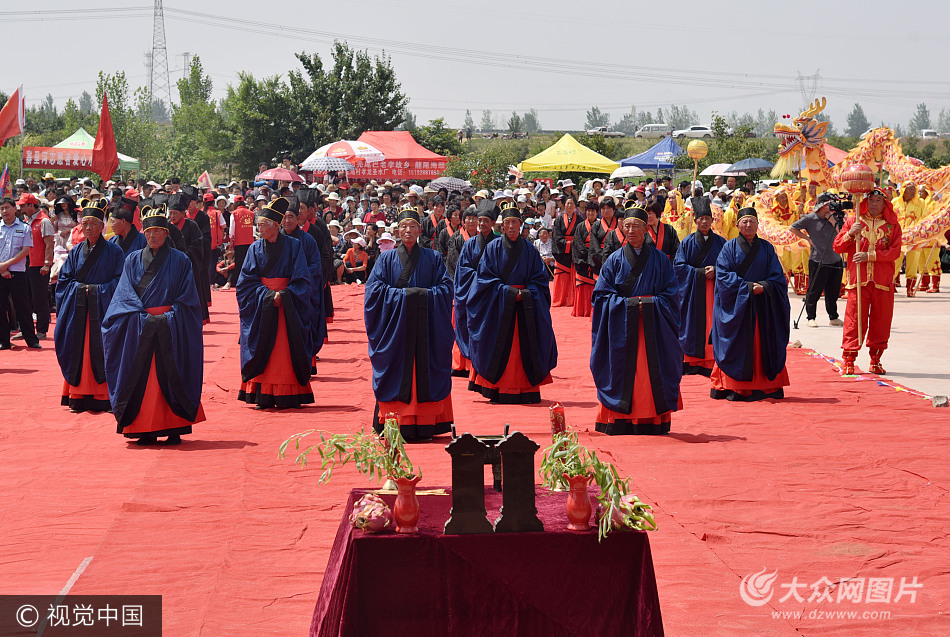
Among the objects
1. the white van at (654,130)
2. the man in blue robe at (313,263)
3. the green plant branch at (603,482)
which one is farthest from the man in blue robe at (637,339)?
the white van at (654,130)

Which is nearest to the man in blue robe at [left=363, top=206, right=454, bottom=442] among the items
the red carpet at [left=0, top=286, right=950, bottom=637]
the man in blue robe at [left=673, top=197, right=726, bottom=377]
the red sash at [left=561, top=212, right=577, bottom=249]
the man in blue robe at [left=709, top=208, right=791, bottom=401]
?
→ the red carpet at [left=0, top=286, right=950, bottom=637]

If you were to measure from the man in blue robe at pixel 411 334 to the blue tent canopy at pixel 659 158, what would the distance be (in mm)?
28610

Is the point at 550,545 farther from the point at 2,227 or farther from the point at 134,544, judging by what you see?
the point at 2,227

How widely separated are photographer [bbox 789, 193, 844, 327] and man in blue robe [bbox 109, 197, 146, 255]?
34.4 ft

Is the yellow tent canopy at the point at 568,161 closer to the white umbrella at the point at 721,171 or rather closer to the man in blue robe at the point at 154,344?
the white umbrella at the point at 721,171

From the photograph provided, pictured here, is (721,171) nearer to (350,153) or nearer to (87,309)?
(350,153)

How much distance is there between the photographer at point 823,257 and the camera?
16.3 m

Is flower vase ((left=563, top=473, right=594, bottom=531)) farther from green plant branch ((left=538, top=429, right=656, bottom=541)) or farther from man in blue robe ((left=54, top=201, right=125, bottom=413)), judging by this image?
man in blue robe ((left=54, top=201, right=125, bottom=413))

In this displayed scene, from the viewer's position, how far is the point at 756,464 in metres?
8.44

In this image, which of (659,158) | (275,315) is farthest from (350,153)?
(275,315)

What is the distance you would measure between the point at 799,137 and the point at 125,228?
14.3m

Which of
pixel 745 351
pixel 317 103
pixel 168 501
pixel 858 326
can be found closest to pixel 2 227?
pixel 168 501

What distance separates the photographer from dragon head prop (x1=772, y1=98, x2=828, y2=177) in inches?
786

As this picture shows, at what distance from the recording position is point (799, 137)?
20.1m
